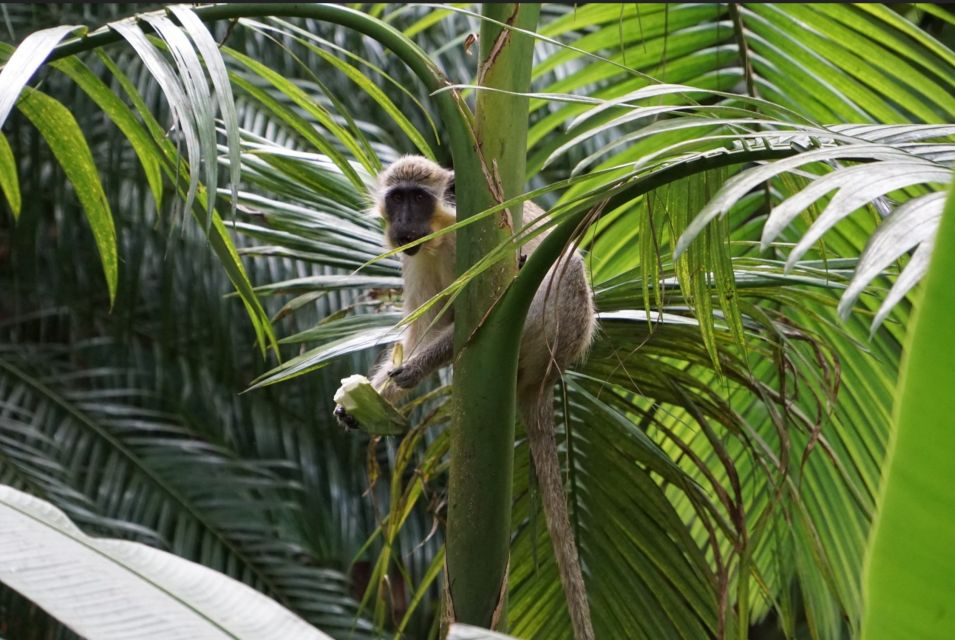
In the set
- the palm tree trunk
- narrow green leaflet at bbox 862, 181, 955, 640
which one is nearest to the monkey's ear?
the palm tree trunk

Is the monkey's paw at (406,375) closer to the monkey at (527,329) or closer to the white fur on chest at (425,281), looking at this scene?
the monkey at (527,329)

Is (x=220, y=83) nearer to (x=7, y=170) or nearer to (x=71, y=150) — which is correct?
(x=71, y=150)

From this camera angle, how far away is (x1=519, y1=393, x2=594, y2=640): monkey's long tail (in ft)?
5.40

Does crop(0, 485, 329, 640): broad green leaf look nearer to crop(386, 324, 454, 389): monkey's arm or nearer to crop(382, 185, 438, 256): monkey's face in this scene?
crop(386, 324, 454, 389): monkey's arm

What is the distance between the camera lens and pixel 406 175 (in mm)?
2689

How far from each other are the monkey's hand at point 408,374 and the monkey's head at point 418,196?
478 millimetres

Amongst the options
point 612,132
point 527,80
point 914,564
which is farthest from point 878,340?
point 612,132

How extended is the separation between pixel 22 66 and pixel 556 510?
1027 mm

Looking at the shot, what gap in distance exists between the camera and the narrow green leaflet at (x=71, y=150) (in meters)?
1.44

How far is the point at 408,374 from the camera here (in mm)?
2162

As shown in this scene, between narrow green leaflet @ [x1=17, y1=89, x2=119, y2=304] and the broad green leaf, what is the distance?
0.87 m

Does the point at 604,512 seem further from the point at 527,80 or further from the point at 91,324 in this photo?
the point at 91,324

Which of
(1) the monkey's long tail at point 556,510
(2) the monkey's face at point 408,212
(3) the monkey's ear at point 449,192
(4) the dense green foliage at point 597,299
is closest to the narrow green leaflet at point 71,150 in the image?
(4) the dense green foliage at point 597,299

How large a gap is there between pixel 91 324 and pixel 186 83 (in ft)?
11.2
